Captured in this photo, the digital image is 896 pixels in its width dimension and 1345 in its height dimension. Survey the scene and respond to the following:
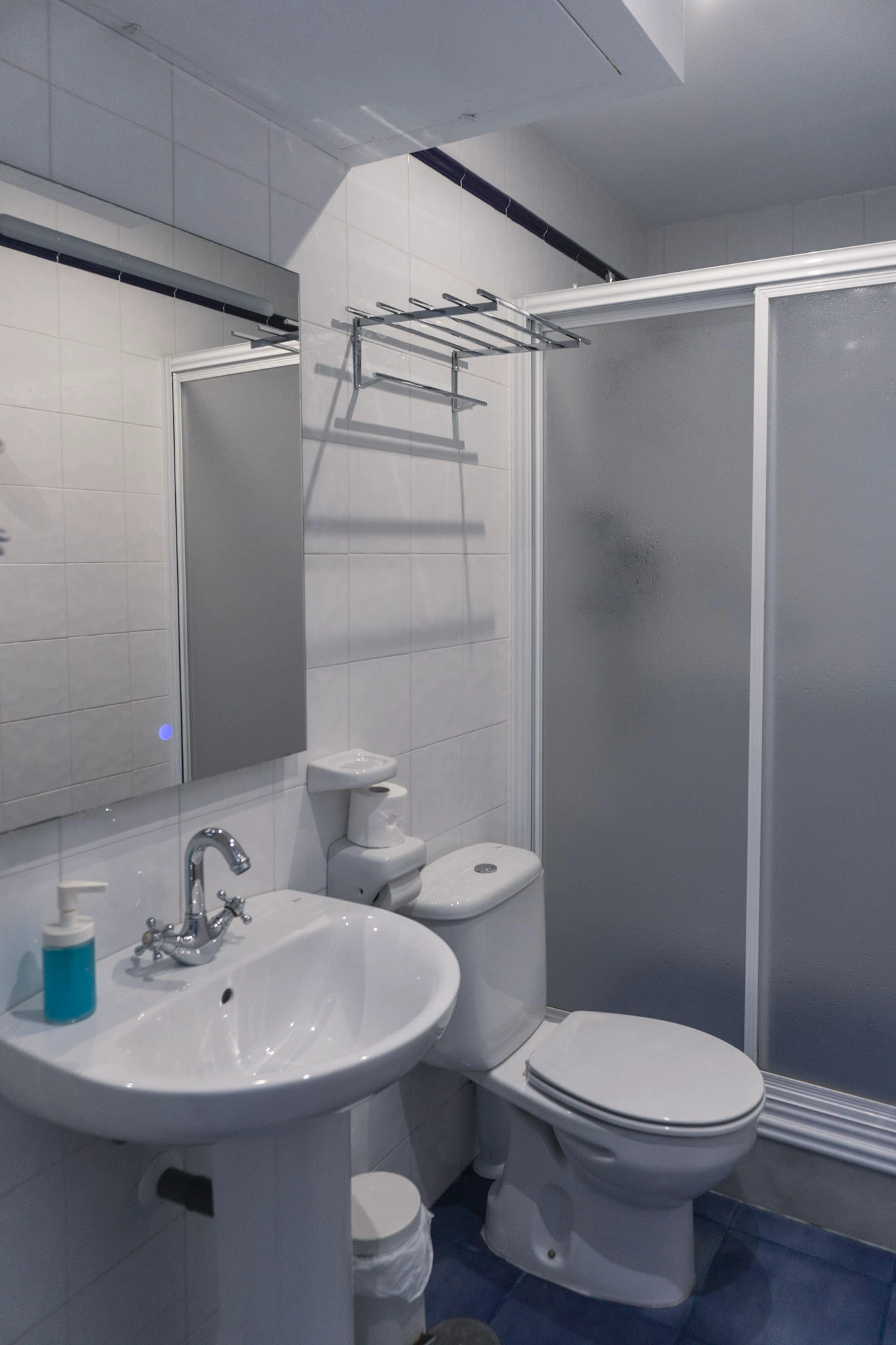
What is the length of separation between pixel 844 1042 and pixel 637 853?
0.57 metres

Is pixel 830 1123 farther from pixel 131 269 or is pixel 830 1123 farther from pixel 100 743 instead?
pixel 131 269

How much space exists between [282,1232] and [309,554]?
102 centimetres

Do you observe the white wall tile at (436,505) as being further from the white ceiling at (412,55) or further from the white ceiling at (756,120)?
the white ceiling at (756,120)

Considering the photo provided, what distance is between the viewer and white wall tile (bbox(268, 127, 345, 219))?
1.54m

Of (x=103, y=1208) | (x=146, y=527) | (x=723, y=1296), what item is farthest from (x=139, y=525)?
(x=723, y=1296)

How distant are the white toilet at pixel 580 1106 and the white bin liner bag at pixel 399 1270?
1.09ft

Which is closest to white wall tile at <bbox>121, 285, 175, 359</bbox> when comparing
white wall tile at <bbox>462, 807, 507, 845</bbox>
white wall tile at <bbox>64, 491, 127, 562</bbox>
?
white wall tile at <bbox>64, 491, 127, 562</bbox>

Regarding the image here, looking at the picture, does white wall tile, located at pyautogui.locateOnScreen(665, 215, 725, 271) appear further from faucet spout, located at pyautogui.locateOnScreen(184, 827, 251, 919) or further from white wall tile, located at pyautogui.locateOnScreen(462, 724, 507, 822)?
faucet spout, located at pyautogui.locateOnScreen(184, 827, 251, 919)

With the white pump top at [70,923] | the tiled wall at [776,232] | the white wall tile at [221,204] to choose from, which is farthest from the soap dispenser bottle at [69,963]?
the tiled wall at [776,232]

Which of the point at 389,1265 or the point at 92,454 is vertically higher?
the point at 92,454

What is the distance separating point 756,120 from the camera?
7.70 feet

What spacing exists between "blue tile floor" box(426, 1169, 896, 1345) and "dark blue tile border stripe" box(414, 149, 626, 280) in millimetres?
2101

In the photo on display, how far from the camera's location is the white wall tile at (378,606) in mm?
1788

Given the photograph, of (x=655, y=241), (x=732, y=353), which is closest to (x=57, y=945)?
(x=732, y=353)
